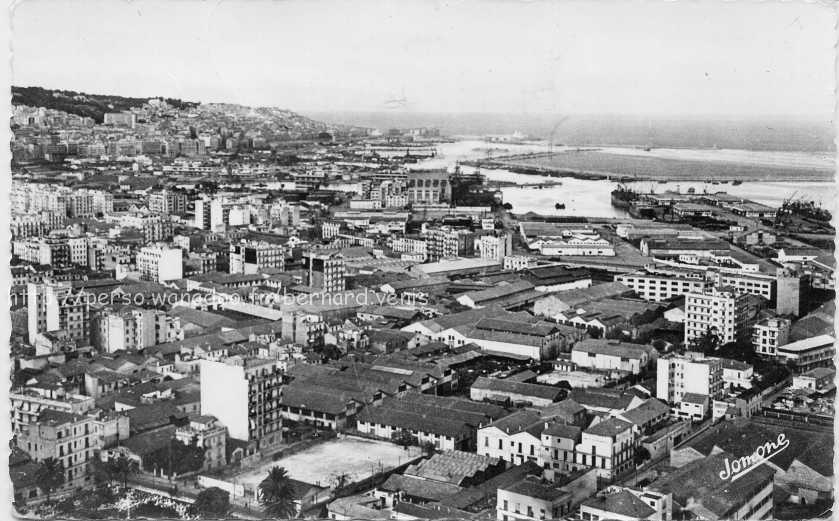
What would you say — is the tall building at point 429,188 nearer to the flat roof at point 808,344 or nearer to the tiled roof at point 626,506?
the flat roof at point 808,344

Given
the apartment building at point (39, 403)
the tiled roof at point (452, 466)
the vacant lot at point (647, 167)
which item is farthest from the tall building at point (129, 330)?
the vacant lot at point (647, 167)

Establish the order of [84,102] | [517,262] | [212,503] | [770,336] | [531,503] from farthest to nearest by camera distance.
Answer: [84,102] → [517,262] → [770,336] → [212,503] → [531,503]

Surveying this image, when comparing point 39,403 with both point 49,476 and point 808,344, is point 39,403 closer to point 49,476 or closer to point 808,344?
point 49,476

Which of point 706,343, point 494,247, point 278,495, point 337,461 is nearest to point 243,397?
point 337,461

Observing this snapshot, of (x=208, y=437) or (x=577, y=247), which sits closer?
(x=208, y=437)

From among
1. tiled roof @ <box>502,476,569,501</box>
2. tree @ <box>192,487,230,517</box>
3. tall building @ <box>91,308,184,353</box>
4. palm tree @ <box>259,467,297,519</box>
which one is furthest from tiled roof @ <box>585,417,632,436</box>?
tall building @ <box>91,308,184,353</box>

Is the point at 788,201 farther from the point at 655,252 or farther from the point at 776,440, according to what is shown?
the point at 776,440

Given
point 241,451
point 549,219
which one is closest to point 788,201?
point 549,219
